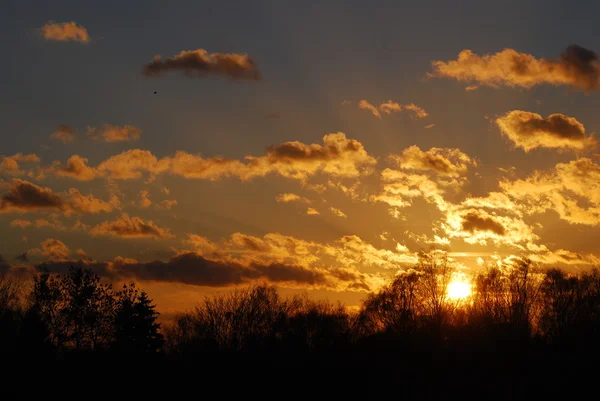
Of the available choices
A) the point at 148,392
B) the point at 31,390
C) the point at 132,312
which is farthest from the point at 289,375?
the point at 31,390

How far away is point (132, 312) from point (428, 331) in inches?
1527

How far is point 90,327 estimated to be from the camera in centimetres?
8294

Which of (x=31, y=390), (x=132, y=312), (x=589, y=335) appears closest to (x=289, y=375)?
(x=132, y=312)

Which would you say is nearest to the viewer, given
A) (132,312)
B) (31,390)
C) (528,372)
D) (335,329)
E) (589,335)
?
(31,390)

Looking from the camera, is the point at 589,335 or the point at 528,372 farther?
the point at 589,335

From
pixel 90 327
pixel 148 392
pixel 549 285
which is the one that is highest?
pixel 549 285

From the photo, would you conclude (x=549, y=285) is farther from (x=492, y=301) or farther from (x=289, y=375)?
(x=289, y=375)

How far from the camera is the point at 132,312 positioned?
89500 millimetres

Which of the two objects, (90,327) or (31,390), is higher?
(90,327)

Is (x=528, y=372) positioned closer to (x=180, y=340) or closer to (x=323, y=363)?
(x=323, y=363)

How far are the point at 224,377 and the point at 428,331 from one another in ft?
90.1

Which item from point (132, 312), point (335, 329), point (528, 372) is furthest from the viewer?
point (335, 329)

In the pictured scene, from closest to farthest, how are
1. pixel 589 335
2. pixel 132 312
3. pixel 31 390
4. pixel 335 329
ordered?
pixel 31 390 → pixel 589 335 → pixel 132 312 → pixel 335 329

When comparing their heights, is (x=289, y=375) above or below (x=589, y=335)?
below
